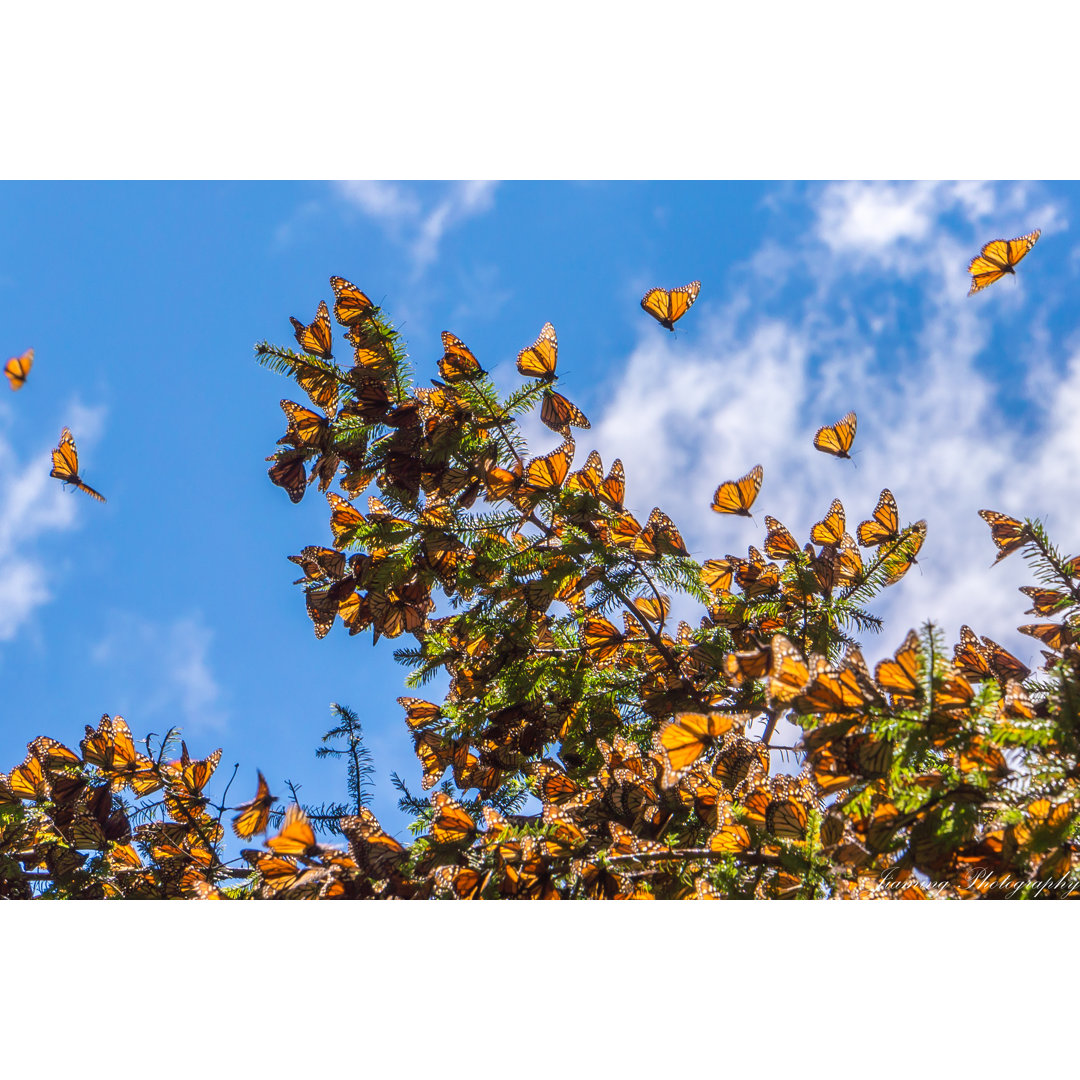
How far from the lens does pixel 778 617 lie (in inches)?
84.1

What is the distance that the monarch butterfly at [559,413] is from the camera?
1.99 meters

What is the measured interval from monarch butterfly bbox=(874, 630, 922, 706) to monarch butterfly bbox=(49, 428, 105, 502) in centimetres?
214

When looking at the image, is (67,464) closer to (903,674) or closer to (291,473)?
(291,473)

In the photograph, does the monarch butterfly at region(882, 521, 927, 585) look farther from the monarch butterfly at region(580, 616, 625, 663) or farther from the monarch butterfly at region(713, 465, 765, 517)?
the monarch butterfly at region(580, 616, 625, 663)

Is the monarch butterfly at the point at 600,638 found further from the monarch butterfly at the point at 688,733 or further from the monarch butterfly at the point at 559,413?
the monarch butterfly at the point at 688,733

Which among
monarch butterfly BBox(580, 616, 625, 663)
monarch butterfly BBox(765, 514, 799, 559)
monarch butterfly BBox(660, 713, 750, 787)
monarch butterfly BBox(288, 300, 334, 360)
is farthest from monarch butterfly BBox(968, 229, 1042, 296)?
monarch butterfly BBox(288, 300, 334, 360)

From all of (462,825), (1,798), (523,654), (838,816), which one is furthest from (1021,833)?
(1,798)

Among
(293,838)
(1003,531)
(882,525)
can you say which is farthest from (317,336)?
(1003,531)

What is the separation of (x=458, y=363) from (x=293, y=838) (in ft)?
3.78

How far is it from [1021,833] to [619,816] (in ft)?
2.56

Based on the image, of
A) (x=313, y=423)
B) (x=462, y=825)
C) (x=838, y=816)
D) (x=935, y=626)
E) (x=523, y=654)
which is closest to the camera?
(x=935, y=626)

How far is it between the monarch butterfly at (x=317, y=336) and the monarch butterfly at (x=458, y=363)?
1.11 ft

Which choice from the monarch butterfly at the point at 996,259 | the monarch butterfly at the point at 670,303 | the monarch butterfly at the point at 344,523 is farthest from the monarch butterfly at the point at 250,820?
the monarch butterfly at the point at 996,259

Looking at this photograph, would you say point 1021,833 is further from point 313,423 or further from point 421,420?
point 313,423
